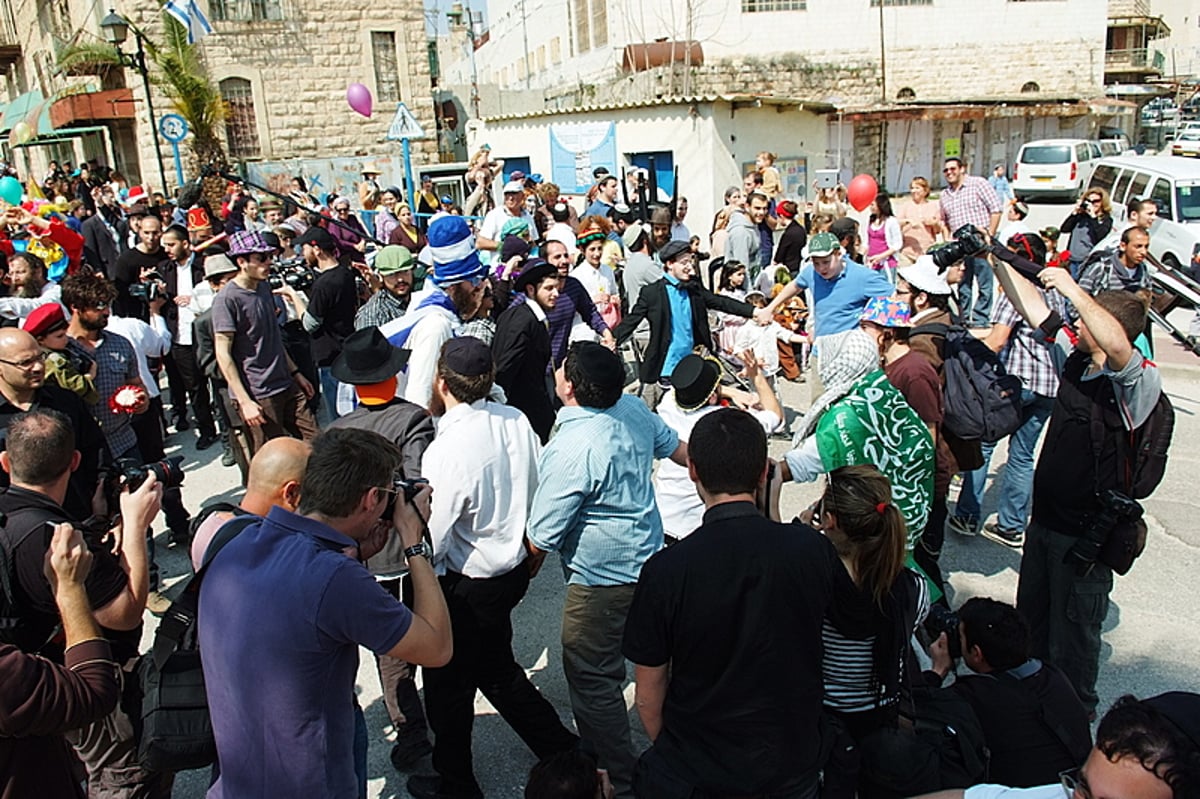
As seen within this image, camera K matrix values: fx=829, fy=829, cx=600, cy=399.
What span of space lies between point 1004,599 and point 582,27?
31863 millimetres

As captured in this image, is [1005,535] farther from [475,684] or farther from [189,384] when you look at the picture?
[189,384]

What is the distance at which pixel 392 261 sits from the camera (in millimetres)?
5617

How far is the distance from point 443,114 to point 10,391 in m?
26.5

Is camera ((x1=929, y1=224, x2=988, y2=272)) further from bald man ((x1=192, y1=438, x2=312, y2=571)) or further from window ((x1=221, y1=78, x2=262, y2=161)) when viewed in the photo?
window ((x1=221, y1=78, x2=262, y2=161))

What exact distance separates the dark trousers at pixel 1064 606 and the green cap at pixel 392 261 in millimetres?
4105

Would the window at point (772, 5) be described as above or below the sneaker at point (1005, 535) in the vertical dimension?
above

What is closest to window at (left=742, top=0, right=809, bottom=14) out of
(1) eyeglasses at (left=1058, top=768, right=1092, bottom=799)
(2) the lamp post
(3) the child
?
(2) the lamp post

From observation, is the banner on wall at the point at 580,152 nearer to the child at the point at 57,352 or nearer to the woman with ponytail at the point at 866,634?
the child at the point at 57,352

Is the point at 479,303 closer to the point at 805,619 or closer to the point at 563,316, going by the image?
the point at 563,316

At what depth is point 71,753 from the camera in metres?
2.44

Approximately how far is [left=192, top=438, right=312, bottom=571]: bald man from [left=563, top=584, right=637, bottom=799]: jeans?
3.56 feet

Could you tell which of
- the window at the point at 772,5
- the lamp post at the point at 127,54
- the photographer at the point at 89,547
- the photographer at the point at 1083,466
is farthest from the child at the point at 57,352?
the window at the point at 772,5

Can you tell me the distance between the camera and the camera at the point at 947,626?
9.45 feet

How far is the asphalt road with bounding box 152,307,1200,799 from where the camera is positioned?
349 cm
